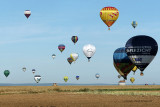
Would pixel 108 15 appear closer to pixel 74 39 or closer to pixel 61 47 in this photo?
pixel 74 39

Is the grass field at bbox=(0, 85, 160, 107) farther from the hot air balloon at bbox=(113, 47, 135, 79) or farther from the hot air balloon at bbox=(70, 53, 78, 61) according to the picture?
the hot air balloon at bbox=(70, 53, 78, 61)

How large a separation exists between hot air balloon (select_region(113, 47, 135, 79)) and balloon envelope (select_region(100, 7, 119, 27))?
669 cm

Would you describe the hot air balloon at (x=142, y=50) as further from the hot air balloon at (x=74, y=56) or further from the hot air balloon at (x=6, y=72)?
the hot air balloon at (x=6, y=72)


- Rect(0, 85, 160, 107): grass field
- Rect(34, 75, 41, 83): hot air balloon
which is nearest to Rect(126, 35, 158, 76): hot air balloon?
Rect(0, 85, 160, 107): grass field

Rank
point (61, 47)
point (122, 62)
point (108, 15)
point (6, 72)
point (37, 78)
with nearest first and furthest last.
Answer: point (108, 15)
point (122, 62)
point (61, 47)
point (37, 78)
point (6, 72)

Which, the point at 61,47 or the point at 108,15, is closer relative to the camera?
the point at 108,15

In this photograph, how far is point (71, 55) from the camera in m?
130

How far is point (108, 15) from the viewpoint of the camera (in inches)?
3041

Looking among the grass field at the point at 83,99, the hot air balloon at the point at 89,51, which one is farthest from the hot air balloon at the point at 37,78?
the grass field at the point at 83,99

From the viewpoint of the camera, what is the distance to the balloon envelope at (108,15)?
77.2m

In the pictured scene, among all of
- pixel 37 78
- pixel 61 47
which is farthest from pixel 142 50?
pixel 37 78

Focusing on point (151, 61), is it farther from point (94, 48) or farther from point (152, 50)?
point (94, 48)

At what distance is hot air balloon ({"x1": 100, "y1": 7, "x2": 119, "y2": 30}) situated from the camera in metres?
77.2

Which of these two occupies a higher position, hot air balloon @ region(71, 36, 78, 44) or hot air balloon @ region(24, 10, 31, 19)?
hot air balloon @ region(24, 10, 31, 19)
